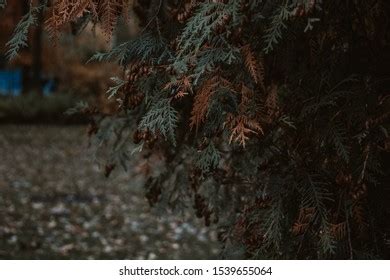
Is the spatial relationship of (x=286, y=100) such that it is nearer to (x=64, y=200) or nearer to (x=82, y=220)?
(x=82, y=220)

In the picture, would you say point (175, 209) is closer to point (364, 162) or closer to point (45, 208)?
point (364, 162)

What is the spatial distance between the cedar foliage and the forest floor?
1.64m

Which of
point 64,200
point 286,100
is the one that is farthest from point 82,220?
point 286,100

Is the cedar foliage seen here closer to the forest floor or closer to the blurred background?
the blurred background

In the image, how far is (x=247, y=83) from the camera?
350 centimetres

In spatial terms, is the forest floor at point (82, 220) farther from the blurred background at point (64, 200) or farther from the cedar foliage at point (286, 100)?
the cedar foliage at point (286, 100)

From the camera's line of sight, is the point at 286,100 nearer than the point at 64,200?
Yes

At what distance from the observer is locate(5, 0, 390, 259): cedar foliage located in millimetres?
3312

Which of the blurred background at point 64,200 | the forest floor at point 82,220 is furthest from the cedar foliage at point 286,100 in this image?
the forest floor at point 82,220

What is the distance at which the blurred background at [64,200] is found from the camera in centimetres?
862

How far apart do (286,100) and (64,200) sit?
330 inches

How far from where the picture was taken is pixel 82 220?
33.8ft

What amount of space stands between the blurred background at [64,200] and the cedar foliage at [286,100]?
363mm

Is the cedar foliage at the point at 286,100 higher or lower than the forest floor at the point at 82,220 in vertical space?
higher
